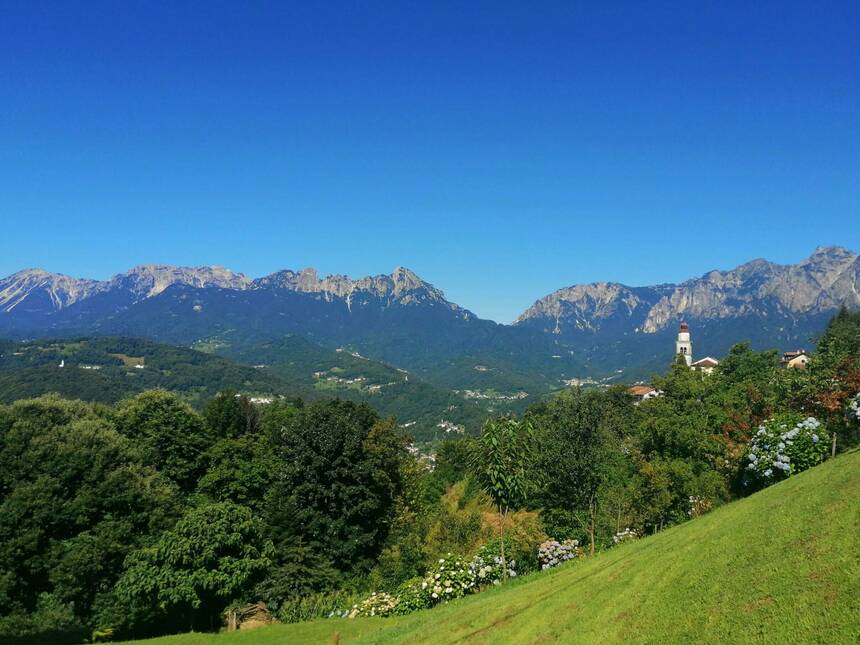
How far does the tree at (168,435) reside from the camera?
1705 inches

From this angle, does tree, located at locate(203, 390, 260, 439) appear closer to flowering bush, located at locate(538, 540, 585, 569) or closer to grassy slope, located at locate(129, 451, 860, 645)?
flowering bush, located at locate(538, 540, 585, 569)

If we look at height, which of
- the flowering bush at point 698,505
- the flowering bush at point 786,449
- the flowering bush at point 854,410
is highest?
the flowering bush at point 854,410

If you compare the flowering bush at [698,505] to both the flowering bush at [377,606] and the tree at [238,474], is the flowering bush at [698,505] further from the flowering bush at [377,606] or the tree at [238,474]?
the tree at [238,474]

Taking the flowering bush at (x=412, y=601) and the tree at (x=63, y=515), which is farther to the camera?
the tree at (x=63, y=515)

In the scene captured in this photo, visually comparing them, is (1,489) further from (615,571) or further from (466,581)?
(615,571)

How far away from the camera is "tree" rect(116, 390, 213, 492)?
43312 millimetres

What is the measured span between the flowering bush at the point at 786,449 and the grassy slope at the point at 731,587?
→ 4.26 m

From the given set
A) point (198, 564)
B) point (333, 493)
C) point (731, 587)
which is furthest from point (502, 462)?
point (731, 587)

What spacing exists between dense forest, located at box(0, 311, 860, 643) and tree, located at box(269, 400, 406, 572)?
136 mm

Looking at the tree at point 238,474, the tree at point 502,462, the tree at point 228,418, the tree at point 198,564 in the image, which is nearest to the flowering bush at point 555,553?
the tree at point 502,462

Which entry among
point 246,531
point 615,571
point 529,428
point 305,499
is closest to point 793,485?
point 615,571

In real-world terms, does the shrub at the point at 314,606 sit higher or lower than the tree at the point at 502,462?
lower

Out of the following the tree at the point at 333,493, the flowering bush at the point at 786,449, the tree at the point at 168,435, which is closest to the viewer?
the flowering bush at the point at 786,449

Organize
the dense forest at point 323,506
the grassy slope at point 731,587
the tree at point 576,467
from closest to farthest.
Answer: the grassy slope at point 731,587 → the dense forest at point 323,506 → the tree at point 576,467
